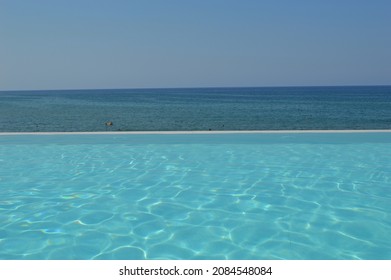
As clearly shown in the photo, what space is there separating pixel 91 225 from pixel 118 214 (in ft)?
1.58

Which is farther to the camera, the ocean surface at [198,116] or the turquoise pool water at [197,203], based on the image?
the ocean surface at [198,116]

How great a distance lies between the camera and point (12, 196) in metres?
5.59

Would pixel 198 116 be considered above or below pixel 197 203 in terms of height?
below

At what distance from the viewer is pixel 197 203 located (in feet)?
17.2

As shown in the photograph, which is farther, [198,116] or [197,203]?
[198,116]

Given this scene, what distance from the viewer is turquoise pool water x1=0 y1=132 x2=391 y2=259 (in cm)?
381

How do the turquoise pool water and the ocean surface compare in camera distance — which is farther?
the ocean surface

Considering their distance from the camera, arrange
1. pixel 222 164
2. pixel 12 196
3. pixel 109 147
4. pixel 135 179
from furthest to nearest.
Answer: pixel 109 147, pixel 222 164, pixel 135 179, pixel 12 196

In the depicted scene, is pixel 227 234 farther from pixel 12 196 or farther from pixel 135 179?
pixel 12 196

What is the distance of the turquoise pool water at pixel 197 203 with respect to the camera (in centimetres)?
381
